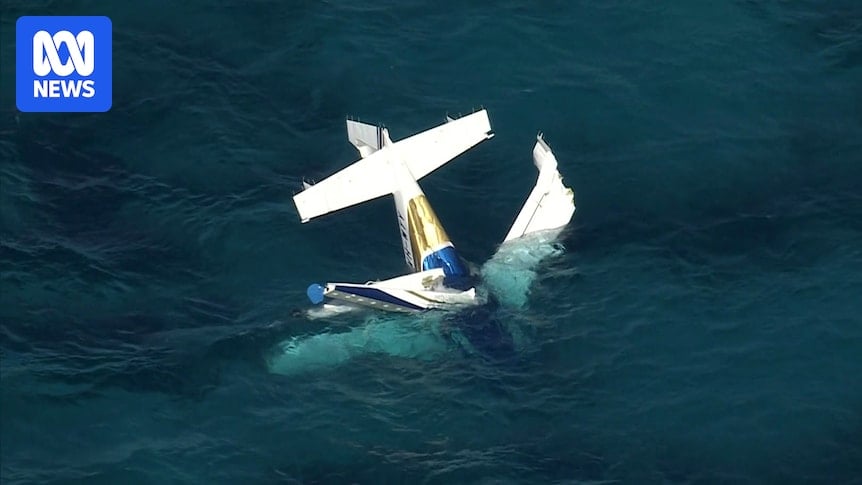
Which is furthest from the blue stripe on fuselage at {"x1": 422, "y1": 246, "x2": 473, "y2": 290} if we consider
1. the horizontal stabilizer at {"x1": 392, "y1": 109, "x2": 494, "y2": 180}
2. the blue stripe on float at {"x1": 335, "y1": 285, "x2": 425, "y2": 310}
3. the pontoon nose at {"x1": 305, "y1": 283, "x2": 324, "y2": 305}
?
the pontoon nose at {"x1": 305, "y1": 283, "x2": 324, "y2": 305}

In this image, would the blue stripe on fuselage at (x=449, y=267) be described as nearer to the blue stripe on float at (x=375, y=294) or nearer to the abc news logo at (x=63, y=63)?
the blue stripe on float at (x=375, y=294)

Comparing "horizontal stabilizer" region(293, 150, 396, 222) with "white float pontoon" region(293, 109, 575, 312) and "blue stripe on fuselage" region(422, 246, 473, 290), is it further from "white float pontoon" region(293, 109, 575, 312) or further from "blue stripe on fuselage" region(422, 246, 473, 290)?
"blue stripe on fuselage" region(422, 246, 473, 290)

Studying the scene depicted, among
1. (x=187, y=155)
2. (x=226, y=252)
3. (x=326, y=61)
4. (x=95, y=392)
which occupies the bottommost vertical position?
(x=95, y=392)

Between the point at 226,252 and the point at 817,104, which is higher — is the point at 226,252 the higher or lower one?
the lower one

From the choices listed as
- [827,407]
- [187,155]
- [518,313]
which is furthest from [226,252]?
[827,407]

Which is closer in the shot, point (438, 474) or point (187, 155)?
point (438, 474)

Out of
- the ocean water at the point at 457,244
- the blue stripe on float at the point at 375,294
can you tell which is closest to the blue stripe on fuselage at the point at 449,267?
the blue stripe on float at the point at 375,294

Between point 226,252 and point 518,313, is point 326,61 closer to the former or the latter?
point 226,252

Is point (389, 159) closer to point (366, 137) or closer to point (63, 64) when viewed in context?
point (366, 137)
